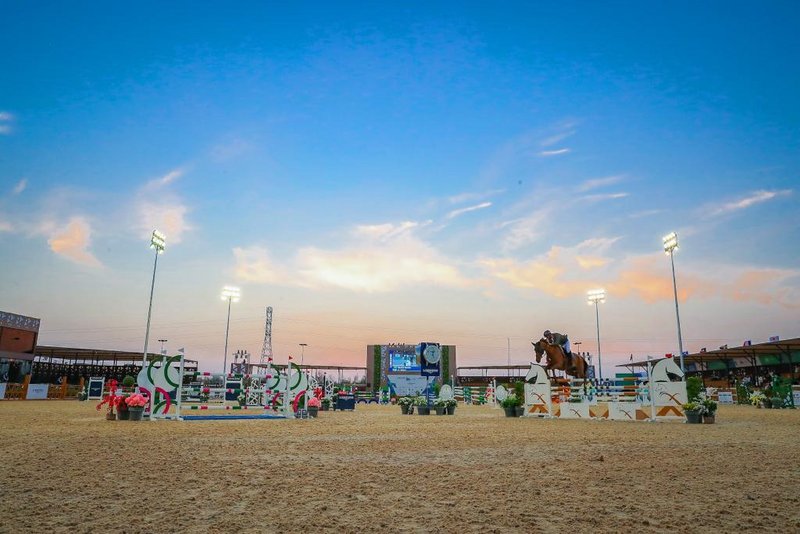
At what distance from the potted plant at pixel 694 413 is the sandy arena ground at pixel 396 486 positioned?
22.4 ft

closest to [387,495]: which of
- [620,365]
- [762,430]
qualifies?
[762,430]

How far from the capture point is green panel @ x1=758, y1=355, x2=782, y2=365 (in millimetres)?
52297

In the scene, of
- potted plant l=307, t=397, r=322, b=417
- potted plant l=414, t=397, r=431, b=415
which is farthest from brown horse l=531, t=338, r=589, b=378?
potted plant l=307, t=397, r=322, b=417

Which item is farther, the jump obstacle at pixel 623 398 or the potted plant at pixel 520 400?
the potted plant at pixel 520 400

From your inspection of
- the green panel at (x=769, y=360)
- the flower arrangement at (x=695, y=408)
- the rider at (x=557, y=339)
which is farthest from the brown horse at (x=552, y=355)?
the green panel at (x=769, y=360)

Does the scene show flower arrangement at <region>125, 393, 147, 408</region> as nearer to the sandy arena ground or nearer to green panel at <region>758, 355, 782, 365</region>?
the sandy arena ground

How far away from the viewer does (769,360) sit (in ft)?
176

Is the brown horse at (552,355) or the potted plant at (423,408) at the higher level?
the brown horse at (552,355)

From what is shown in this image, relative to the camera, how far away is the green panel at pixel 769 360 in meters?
52.3

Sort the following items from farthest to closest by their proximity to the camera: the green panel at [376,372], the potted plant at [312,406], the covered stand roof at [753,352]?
the green panel at [376,372] → the covered stand roof at [753,352] → the potted plant at [312,406]

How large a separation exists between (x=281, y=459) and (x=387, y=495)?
11.5 feet

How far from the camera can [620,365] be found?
258 ft

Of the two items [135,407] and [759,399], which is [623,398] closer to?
[759,399]

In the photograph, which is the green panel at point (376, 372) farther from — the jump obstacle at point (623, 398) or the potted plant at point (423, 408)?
the jump obstacle at point (623, 398)
